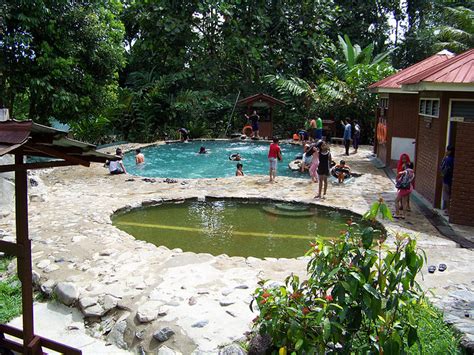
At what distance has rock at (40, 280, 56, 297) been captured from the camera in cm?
684

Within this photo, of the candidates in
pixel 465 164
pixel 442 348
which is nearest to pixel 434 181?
pixel 465 164

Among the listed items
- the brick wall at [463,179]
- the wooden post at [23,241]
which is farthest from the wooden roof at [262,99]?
the wooden post at [23,241]

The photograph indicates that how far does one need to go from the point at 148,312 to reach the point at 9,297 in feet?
6.93

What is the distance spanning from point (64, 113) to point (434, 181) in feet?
45.2

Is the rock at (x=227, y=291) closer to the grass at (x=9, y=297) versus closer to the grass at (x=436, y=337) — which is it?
the grass at (x=436, y=337)

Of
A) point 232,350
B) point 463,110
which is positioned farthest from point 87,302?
point 463,110

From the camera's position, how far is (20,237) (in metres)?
4.68

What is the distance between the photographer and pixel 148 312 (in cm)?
602

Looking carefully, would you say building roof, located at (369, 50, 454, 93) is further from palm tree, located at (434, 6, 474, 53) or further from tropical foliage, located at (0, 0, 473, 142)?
palm tree, located at (434, 6, 474, 53)

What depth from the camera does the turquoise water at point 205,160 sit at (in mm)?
19422

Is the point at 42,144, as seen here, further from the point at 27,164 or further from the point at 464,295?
the point at 464,295

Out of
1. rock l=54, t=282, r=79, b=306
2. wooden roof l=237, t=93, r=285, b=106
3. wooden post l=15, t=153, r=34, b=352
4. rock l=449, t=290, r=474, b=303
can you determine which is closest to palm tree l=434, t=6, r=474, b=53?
wooden roof l=237, t=93, r=285, b=106

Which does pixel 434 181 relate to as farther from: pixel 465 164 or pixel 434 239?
pixel 434 239

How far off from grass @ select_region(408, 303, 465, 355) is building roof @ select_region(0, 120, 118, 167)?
352 cm
